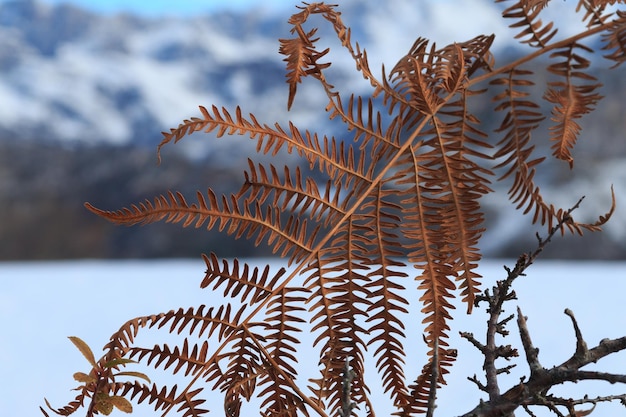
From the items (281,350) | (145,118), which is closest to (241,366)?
(281,350)

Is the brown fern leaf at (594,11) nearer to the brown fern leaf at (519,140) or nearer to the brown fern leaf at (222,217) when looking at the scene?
the brown fern leaf at (519,140)

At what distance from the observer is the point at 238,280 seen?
227 mm

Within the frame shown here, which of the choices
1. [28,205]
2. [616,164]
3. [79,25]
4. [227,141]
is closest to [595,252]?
[616,164]

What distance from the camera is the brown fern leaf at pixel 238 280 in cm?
22

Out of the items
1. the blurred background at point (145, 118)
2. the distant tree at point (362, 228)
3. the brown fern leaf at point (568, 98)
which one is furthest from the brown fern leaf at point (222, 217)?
the blurred background at point (145, 118)

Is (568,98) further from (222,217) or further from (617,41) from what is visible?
(222,217)

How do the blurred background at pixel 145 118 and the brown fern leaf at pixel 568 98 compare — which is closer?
the brown fern leaf at pixel 568 98

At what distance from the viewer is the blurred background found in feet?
8.25

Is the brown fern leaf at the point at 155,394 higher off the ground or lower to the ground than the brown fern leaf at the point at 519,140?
lower

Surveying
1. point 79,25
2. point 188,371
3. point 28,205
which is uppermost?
point 79,25

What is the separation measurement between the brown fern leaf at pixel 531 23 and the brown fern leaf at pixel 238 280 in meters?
0.13

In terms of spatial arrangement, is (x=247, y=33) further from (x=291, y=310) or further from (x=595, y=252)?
(x=291, y=310)

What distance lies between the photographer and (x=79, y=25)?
3623mm

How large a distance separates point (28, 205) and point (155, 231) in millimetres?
804
